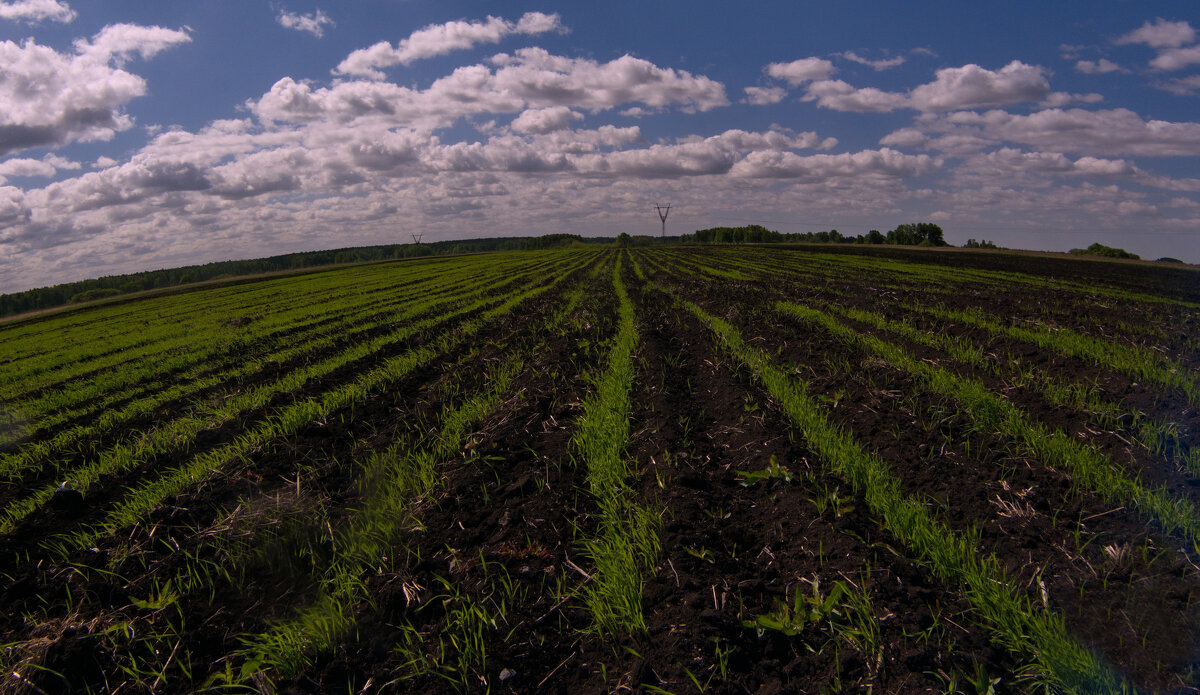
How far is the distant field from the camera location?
2846 mm

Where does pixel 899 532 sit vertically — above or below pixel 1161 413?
below

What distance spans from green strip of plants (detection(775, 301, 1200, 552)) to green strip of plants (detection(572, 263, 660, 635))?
3592 millimetres

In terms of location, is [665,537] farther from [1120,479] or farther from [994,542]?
[1120,479]

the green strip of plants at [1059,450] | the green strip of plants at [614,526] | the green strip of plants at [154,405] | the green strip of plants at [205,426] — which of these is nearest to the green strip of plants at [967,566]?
the green strip of plants at [1059,450]

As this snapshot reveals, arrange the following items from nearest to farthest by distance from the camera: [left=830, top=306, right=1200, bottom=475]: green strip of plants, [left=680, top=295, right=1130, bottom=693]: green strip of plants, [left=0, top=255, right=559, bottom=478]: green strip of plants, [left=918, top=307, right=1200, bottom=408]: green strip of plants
Answer: [left=680, top=295, right=1130, bottom=693]: green strip of plants
[left=830, top=306, right=1200, bottom=475]: green strip of plants
[left=918, top=307, right=1200, bottom=408]: green strip of plants
[left=0, top=255, right=559, bottom=478]: green strip of plants

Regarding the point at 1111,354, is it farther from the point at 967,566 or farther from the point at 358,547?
the point at 358,547

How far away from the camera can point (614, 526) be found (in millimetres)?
4062

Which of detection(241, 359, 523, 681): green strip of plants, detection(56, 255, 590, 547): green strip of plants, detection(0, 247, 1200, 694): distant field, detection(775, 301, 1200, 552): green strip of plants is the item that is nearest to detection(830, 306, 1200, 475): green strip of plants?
detection(0, 247, 1200, 694): distant field

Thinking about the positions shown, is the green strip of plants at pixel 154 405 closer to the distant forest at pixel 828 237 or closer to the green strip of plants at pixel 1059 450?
the green strip of plants at pixel 1059 450

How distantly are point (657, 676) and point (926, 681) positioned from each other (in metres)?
1.34

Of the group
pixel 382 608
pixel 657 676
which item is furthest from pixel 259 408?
pixel 657 676

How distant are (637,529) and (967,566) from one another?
86.0 inches

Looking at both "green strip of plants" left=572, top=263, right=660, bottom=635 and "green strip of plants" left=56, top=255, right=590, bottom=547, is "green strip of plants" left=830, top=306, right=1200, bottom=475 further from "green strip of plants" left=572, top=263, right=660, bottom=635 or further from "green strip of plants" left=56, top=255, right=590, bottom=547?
"green strip of plants" left=56, top=255, right=590, bottom=547

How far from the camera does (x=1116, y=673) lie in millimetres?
2469
